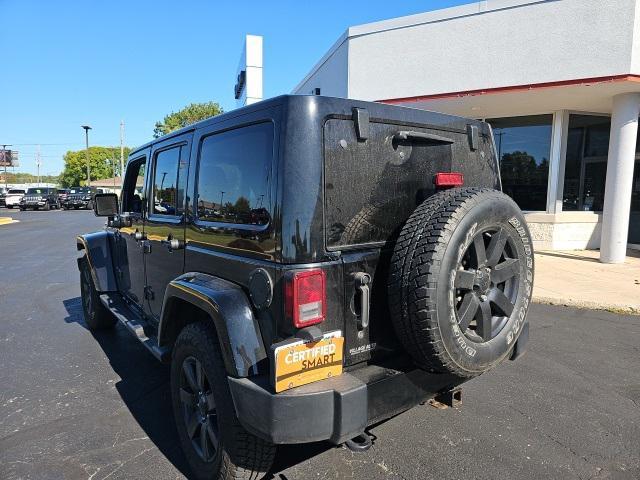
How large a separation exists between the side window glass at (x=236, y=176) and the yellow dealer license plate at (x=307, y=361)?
2.02ft

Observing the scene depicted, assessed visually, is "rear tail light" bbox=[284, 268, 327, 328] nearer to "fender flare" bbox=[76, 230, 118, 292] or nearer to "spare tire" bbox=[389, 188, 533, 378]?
"spare tire" bbox=[389, 188, 533, 378]

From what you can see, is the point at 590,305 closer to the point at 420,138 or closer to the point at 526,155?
the point at 420,138

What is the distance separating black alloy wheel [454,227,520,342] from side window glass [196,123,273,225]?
1051mm

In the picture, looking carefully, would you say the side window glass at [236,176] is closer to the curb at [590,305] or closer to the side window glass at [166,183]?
the side window glass at [166,183]

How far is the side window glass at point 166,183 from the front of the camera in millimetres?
3154

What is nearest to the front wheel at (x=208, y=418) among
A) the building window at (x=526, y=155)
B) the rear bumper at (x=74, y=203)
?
the building window at (x=526, y=155)

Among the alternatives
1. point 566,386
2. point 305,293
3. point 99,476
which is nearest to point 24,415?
point 99,476

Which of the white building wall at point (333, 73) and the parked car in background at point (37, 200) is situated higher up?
the white building wall at point (333, 73)

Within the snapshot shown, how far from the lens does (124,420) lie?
3178 millimetres

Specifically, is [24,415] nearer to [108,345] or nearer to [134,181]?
[108,345]

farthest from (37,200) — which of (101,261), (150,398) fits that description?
(150,398)

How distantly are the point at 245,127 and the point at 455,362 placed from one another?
1.58m

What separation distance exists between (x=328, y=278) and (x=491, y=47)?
9.19m

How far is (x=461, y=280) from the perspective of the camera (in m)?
2.20
